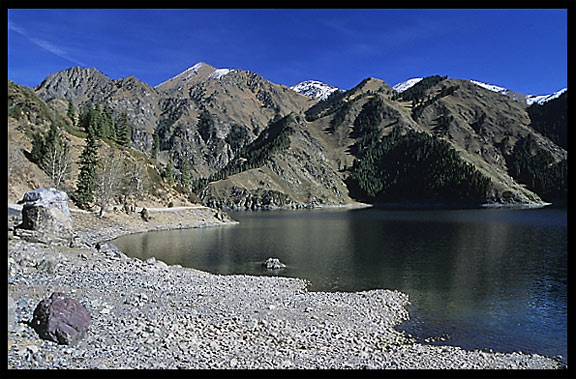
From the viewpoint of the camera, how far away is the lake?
922 inches

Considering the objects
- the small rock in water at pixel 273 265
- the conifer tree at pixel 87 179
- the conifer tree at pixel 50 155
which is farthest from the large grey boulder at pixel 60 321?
the conifer tree at pixel 87 179

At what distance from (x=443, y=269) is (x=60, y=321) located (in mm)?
36026

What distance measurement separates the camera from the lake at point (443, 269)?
23.4 m

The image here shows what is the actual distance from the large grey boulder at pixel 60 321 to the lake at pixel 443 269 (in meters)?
16.4

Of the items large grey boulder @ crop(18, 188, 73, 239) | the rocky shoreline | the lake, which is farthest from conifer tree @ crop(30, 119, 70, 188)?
the rocky shoreline

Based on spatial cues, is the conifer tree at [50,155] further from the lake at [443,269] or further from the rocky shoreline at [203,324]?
the rocky shoreline at [203,324]

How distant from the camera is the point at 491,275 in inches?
1523

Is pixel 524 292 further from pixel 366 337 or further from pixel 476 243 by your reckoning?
pixel 476 243

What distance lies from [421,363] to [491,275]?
25751 millimetres

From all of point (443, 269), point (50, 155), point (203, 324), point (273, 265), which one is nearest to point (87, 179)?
point (50, 155)

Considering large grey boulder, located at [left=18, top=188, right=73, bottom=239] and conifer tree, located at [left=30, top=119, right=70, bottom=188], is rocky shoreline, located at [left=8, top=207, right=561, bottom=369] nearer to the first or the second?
large grey boulder, located at [left=18, top=188, right=73, bottom=239]

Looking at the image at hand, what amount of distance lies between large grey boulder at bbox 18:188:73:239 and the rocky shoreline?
5.53 feet

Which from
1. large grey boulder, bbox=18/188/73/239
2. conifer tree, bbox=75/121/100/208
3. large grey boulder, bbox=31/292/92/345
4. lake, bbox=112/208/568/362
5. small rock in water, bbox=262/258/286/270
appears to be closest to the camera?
large grey boulder, bbox=31/292/92/345
